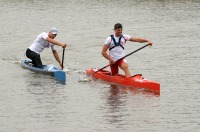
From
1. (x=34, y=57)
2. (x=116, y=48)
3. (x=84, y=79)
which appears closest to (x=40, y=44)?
(x=34, y=57)

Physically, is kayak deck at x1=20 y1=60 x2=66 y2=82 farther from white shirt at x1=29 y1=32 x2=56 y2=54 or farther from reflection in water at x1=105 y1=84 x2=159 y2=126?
reflection in water at x1=105 y1=84 x2=159 y2=126

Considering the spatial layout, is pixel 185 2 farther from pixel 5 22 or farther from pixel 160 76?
pixel 160 76

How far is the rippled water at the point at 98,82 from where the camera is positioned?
15.8 m

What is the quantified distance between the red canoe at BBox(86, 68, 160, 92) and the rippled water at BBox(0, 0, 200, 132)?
0.32 metres

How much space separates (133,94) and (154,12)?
2608 centimetres

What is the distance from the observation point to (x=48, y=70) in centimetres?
2231

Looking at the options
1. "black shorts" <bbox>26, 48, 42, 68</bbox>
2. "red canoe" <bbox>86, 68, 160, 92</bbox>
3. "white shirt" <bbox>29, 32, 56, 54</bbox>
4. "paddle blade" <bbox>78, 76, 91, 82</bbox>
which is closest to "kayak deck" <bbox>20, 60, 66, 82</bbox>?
"black shorts" <bbox>26, 48, 42, 68</bbox>

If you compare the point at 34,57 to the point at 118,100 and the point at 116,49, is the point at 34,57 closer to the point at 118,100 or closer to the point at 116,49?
the point at 116,49

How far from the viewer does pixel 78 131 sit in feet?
49.0

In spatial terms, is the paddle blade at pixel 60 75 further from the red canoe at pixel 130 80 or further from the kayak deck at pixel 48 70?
the red canoe at pixel 130 80

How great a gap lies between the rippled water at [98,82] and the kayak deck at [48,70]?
0.77 ft

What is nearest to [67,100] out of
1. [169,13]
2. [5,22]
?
[5,22]

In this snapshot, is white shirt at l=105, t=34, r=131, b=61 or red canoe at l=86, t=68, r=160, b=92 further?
white shirt at l=105, t=34, r=131, b=61

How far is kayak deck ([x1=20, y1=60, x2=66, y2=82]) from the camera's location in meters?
21.4
